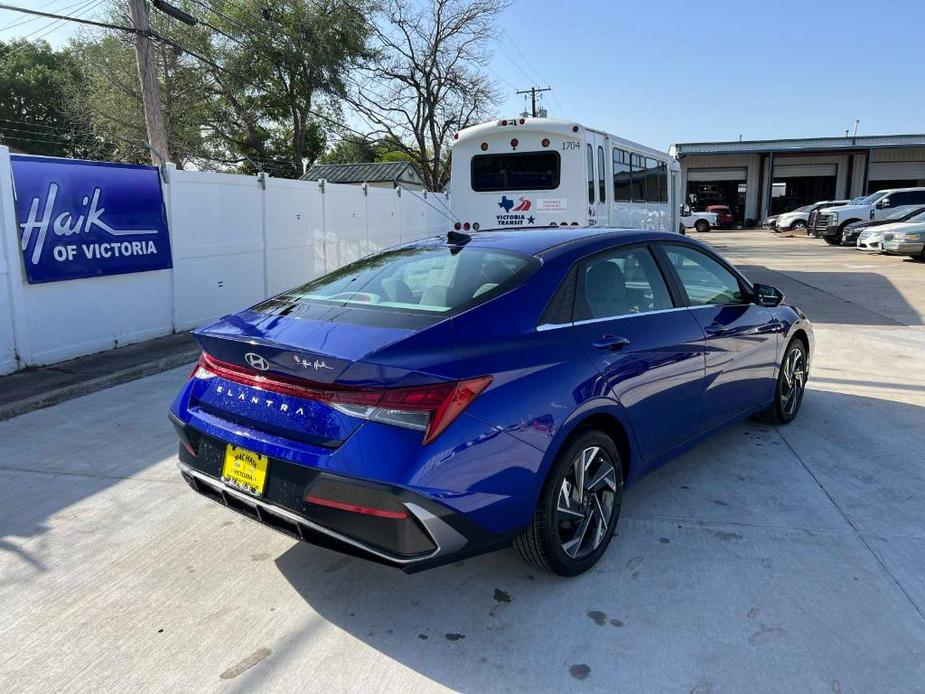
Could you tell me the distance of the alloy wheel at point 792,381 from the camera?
529cm

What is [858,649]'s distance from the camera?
106 inches

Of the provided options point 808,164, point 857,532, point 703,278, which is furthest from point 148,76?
point 808,164

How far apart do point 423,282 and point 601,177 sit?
8.78 metres

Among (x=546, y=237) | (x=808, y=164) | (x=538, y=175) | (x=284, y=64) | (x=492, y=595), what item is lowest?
(x=492, y=595)

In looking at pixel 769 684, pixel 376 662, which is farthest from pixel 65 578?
pixel 769 684

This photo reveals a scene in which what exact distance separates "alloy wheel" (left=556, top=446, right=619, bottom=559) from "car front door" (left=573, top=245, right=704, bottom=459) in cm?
32

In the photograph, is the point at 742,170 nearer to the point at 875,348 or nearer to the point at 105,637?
the point at 875,348

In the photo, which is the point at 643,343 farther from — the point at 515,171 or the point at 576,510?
the point at 515,171

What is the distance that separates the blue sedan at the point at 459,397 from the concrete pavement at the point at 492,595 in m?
0.33

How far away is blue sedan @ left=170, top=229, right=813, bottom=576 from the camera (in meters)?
2.56

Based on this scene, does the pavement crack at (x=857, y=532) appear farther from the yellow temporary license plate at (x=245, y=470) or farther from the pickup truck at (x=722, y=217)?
the pickup truck at (x=722, y=217)

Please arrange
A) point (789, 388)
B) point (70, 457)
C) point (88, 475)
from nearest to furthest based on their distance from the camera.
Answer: point (88, 475) → point (70, 457) → point (789, 388)

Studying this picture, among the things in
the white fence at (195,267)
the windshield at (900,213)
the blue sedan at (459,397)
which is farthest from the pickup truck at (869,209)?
the blue sedan at (459,397)

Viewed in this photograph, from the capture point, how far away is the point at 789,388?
536cm
